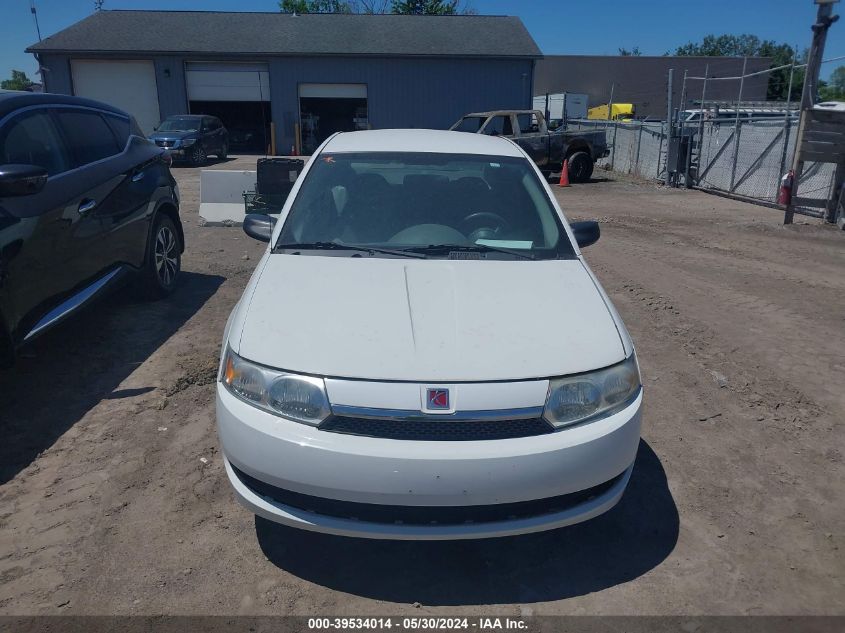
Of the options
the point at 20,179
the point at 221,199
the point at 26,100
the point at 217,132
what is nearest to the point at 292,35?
the point at 217,132

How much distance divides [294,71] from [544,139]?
1426cm

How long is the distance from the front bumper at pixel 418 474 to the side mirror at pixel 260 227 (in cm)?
159

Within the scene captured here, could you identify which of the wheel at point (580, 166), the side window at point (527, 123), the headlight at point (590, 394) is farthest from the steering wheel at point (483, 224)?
the wheel at point (580, 166)

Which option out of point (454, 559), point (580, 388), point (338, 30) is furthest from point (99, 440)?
point (338, 30)

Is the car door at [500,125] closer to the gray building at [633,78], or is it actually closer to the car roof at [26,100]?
the car roof at [26,100]

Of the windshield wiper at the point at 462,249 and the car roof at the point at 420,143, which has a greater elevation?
the car roof at the point at 420,143

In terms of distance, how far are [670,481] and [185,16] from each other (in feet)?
107

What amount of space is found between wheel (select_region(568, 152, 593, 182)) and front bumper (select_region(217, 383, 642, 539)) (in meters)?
16.9

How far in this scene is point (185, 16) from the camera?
99.5ft

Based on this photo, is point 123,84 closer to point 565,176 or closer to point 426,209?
point 565,176

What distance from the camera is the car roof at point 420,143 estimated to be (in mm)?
4312

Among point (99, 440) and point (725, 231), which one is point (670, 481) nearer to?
point (99, 440)

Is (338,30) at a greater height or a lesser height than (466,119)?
greater

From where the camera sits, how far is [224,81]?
28312mm
